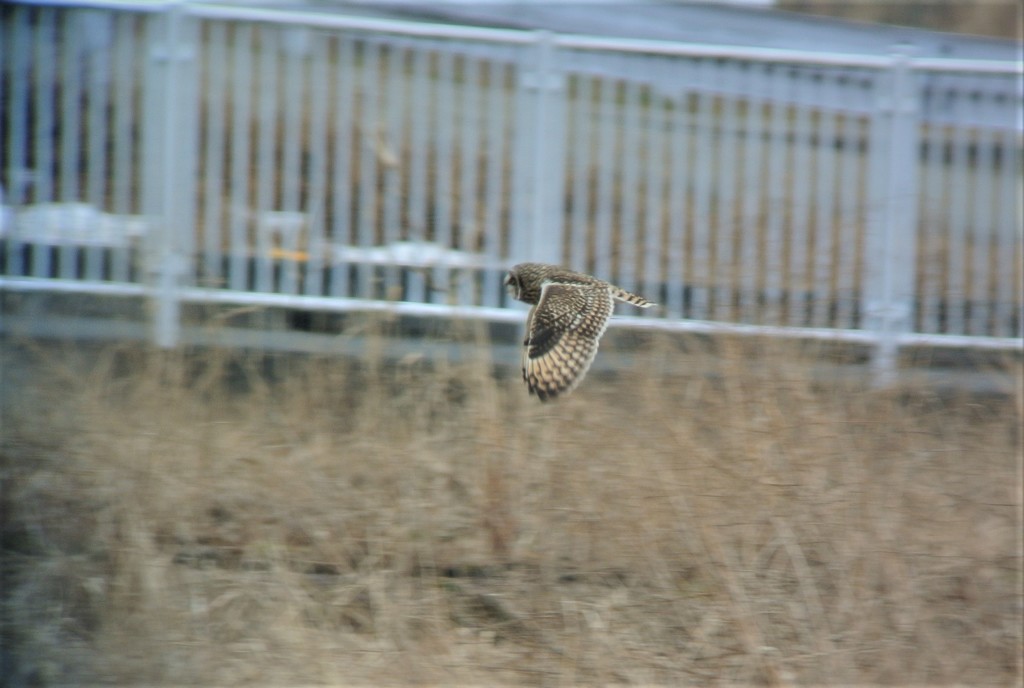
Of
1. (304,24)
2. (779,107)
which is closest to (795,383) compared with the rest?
(779,107)

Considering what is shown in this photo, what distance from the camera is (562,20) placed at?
9.02m

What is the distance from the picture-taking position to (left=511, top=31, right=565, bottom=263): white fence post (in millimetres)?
6367

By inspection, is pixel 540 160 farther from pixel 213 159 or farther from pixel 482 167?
pixel 213 159

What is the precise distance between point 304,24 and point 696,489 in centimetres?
352

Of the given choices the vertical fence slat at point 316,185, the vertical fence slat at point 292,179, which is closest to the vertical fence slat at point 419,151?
the vertical fence slat at point 316,185

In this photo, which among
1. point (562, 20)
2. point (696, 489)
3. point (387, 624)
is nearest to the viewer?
point (387, 624)

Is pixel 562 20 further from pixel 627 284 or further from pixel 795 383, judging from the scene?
pixel 795 383

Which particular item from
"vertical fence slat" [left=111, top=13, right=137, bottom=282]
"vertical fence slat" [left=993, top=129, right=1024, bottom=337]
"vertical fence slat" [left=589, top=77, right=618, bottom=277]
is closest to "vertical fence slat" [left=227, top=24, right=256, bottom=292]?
"vertical fence slat" [left=111, top=13, right=137, bottom=282]

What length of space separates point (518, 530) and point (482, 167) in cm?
248

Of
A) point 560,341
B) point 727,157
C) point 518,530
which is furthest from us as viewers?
point 727,157

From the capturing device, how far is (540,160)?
20.9ft

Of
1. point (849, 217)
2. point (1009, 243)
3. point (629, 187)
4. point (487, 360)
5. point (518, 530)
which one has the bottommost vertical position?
point (518, 530)

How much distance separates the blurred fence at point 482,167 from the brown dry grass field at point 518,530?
98cm

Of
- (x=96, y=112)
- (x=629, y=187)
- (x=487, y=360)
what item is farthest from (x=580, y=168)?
(x=96, y=112)
